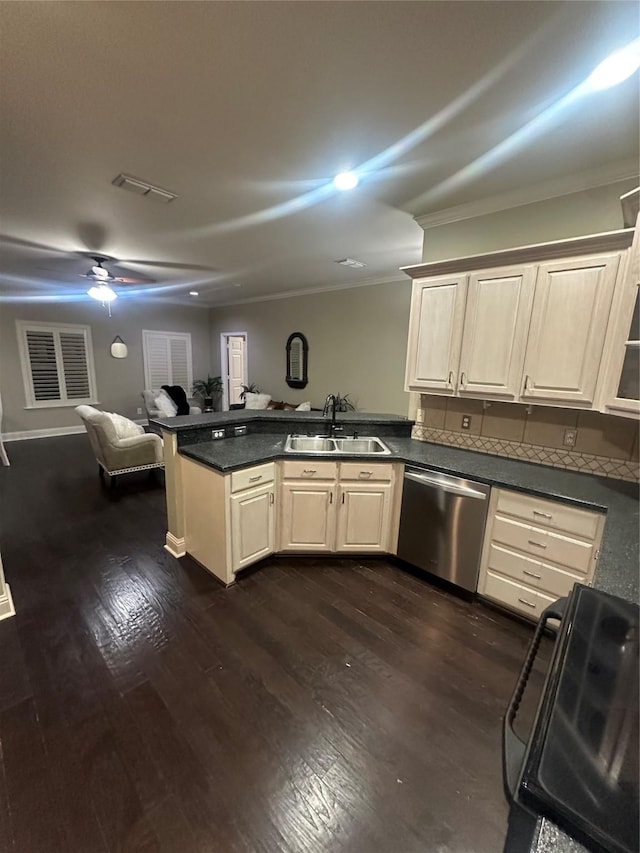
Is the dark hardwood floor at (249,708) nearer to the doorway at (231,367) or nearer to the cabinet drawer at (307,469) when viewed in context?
the cabinet drawer at (307,469)

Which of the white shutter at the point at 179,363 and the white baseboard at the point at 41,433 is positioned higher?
the white shutter at the point at 179,363

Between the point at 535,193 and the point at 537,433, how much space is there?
162 centimetres

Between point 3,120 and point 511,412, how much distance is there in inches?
137

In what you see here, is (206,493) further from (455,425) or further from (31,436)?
(31,436)

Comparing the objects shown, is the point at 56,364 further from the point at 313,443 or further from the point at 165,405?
the point at 313,443

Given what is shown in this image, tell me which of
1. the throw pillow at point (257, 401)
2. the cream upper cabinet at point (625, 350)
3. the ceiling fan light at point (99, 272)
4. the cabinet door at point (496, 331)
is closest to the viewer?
the cream upper cabinet at point (625, 350)

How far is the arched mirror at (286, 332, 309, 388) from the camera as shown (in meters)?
6.41

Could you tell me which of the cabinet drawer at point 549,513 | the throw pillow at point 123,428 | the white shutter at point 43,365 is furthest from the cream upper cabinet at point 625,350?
the white shutter at point 43,365

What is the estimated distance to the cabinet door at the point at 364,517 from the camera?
2697 millimetres

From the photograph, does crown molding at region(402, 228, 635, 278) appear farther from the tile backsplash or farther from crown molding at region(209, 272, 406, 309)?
crown molding at region(209, 272, 406, 309)

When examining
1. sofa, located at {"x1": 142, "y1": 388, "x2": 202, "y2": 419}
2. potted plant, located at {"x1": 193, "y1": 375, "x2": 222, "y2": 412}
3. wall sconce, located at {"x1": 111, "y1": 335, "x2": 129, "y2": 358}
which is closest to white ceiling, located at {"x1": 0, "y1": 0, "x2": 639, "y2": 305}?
wall sconce, located at {"x1": 111, "y1": 335, "x2": 129, "y2": 358}

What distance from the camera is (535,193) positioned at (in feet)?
7.59

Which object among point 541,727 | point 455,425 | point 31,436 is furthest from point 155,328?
point 541,727

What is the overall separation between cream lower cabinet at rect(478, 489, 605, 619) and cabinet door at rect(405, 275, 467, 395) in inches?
37.1
